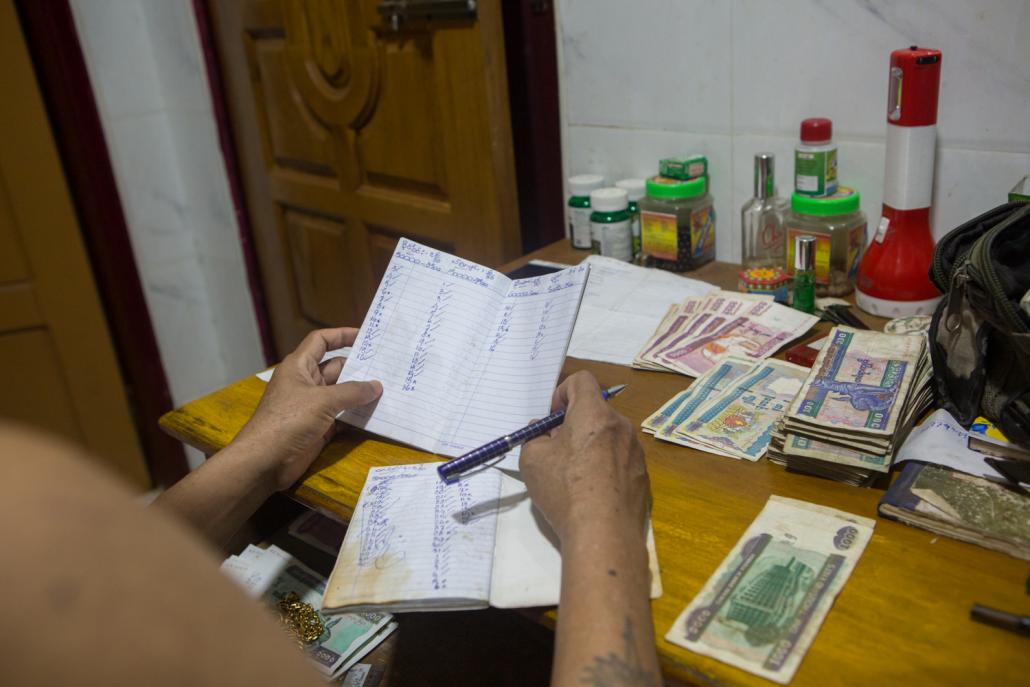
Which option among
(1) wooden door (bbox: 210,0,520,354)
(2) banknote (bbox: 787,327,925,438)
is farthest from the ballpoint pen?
(1) wooden door (bbox: 210,0,520,354)

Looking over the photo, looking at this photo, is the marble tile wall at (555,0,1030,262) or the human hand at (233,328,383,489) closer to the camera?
the human hand at (233,328,383,489)

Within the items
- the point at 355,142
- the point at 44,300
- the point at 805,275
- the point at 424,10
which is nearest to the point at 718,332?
the point at 805,275

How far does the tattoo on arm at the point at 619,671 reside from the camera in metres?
0.53

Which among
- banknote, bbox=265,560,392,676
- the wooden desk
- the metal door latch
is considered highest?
the metal door latch

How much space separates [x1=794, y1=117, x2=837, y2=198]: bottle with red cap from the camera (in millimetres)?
1146

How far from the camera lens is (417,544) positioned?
28.5 inches

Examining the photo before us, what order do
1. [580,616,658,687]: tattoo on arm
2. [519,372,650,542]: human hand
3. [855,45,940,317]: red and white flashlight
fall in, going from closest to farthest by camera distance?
[580,616,658,687]: tattoo on arm → [519,372,650,542]: human hand → [855,45,940,317]: red and white flashlight

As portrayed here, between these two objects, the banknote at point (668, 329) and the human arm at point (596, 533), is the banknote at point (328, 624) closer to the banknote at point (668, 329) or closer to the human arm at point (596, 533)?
the human arm at point (596, 533)

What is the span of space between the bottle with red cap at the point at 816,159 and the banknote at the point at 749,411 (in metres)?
0.33

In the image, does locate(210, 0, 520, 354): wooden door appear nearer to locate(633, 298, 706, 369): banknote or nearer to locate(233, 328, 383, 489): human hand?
locate(633, 298, 706, 369): banknote

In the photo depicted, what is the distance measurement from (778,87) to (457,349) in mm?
659

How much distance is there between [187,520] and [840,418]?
0.61m

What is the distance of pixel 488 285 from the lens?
0.96 meters

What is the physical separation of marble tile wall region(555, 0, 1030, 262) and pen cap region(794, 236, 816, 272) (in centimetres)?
17
